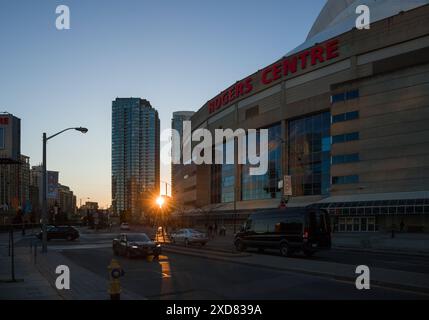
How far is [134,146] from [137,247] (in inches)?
5927

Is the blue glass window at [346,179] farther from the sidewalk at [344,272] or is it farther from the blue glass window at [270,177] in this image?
the sidewalk at [344,272]

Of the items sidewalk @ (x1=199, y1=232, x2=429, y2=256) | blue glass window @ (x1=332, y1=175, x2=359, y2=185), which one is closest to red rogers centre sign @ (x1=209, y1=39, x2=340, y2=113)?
blue glass window @ (x1=332, y1=175, x2=359, y2=185)

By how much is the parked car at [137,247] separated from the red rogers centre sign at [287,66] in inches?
1852

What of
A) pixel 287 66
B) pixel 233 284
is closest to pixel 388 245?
pixel 233 284

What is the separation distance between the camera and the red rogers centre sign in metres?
64.9

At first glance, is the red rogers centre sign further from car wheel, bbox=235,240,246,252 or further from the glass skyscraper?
the glass skyscraper

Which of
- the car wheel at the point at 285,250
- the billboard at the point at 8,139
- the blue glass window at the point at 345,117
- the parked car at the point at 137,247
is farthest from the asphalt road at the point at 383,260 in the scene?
the blue glass window at the point at 345,117

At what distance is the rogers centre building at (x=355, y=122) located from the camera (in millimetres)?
54438

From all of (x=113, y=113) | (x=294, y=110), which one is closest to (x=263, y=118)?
(x=294, y=110)

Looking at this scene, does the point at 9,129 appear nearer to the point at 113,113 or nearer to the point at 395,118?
the point at 395,118

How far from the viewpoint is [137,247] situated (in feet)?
80.9

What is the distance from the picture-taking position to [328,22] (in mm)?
98188

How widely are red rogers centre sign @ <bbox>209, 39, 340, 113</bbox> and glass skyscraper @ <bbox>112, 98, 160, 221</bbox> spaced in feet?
285

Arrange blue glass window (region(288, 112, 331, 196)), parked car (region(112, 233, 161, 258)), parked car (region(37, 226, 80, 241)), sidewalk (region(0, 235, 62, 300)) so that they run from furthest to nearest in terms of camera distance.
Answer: blue glass window (region(288, 112, 331, 196)) < parked car (region(37, 226, 80, 241)) < parked car (region(112, 233, 161, 258)) < sidewalk (region(0, 235, 62, 300))
